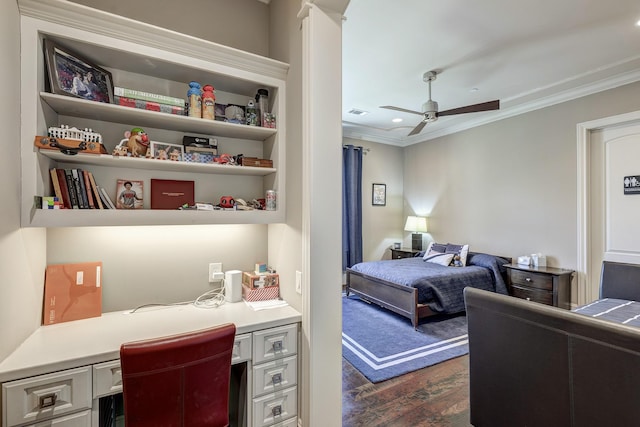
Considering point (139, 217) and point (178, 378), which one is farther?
point (139, 217)

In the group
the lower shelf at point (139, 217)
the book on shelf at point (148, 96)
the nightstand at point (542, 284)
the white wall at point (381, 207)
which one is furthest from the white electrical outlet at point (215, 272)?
the white wall at point (381, 207)

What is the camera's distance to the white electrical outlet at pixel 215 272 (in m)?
1.94

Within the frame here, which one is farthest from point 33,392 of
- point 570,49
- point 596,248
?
point 596,248

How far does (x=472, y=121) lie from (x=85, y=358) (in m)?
5.45

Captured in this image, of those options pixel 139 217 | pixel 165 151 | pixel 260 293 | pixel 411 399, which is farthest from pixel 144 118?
pixel 411 399

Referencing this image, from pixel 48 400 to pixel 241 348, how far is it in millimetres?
746

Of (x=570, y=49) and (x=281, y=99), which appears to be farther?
(x=570, y=49)

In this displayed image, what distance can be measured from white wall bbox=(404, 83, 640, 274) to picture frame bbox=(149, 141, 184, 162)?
452 cm

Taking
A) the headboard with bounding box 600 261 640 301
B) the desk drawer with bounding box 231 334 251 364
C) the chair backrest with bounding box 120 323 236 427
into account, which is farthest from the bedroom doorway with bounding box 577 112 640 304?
the chair backrest with bounding box 120 323 236 427

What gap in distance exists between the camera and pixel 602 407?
128 cm

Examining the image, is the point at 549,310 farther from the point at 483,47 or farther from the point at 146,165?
the point at 483,47

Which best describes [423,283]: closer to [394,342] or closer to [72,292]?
[394,342]

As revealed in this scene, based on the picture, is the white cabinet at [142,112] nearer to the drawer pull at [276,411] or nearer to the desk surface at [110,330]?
the desk surface at [110,330]

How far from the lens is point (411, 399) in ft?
7.09
